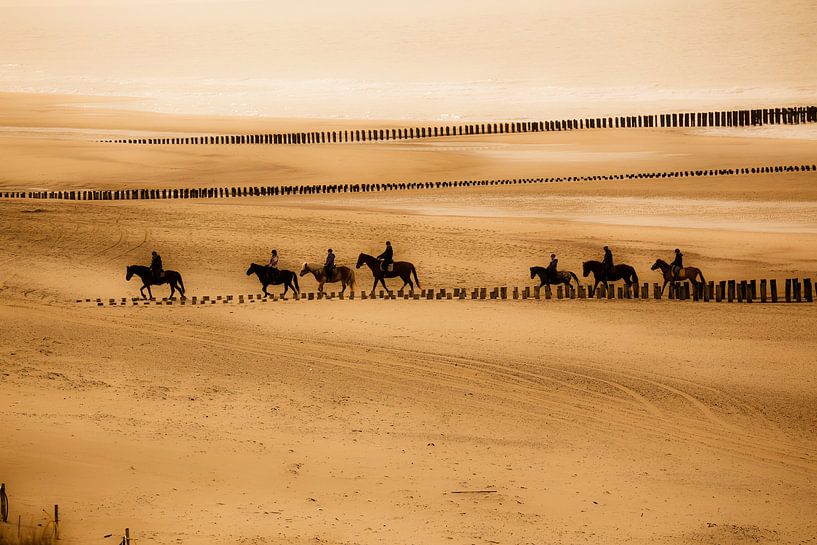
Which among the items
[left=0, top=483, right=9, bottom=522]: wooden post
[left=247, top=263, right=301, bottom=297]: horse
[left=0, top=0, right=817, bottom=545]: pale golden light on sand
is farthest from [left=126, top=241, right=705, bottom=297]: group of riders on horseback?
[left=0, top=483, right=9, bottom=522]: wooden post

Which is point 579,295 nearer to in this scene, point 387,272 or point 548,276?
point 548,276

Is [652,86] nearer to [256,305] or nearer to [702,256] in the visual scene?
[702,256]

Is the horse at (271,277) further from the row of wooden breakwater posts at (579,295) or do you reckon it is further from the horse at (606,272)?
the horse at (606,272)

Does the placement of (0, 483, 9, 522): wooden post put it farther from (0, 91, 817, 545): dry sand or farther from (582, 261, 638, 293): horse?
(582, 261, 638, 293): horse

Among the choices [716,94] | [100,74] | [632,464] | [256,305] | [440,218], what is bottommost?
[632,464]

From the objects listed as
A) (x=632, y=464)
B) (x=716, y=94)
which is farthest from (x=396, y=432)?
(x=716, y=94)

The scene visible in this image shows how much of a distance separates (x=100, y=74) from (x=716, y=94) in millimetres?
65427

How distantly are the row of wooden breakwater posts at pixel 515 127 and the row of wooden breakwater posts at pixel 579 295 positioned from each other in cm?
3585

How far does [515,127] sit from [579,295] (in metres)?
39.5

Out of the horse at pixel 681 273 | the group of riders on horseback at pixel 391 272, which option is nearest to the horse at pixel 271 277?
the group of riders on horseback at pixel 391 272

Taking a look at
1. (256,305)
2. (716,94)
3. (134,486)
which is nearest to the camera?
(134,486)

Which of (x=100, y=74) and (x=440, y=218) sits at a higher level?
(x=100, y=74)

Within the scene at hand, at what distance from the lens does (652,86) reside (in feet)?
331

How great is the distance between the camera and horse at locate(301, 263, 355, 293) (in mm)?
31219
